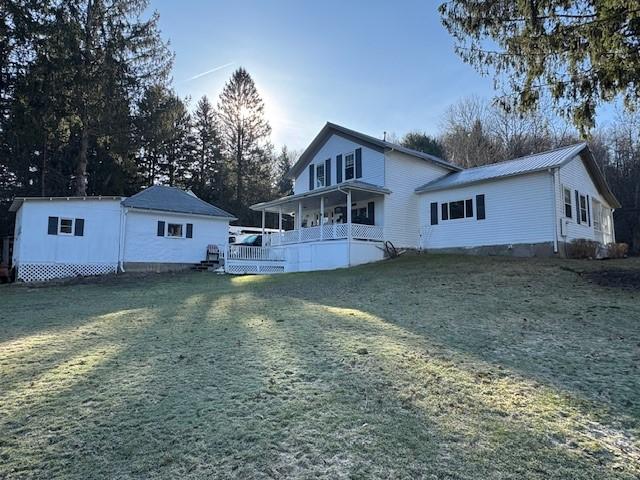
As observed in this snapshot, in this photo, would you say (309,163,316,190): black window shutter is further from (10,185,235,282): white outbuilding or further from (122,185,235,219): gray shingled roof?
(10,185,235,282): white outbuilding

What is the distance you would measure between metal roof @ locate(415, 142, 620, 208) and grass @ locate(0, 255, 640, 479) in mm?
9722

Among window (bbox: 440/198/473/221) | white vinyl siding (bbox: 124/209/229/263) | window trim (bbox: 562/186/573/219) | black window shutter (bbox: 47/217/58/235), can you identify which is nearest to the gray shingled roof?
white vinyl siding (bbox: 124/209/229/263)

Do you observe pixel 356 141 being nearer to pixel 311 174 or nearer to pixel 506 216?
pixel 311 174

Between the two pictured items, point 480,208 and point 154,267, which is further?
point 154,267

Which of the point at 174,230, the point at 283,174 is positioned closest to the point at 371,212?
the point at 174,230

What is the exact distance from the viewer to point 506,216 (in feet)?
55.4

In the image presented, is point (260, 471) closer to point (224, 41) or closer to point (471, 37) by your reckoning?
point (471, 37)

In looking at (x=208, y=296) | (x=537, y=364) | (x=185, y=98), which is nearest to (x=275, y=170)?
(x=185, y=98)

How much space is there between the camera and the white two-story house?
16.3 metres

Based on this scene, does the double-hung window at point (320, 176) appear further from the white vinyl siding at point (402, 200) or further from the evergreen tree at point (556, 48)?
the evergreen tree at point (556, 48)

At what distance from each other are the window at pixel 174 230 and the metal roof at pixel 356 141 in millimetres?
7967

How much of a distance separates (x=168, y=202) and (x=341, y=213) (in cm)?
925

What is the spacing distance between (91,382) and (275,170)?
140 ft

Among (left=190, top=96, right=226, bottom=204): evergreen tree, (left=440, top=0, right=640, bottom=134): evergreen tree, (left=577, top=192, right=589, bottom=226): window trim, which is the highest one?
(left=190, top=96, right=226, bottom=204): evergreen tree
